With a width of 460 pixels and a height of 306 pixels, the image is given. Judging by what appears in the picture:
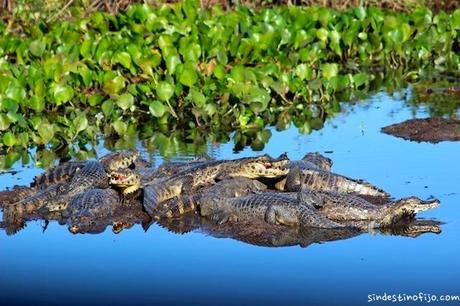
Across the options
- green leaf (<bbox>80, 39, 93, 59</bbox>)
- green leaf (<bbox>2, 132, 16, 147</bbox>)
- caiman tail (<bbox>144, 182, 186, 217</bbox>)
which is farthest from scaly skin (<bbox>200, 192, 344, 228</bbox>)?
green leaf (<bbox>80, 39, 93, 59</bbox>)

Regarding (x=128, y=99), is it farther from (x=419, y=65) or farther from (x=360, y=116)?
(x=419, y=65)

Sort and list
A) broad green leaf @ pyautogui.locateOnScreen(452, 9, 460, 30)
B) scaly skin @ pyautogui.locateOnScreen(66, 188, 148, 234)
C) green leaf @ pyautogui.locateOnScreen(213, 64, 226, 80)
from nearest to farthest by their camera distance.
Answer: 1. scaly skin @ pyautogui.locateOnScreen(66, 188, 148, 234)
2. green leaf @ pyautogui.locateOnScreen(213, 64, 226, 80)
3. broad green leaf @ pyautogui.locateOnScreen(452, 9, 460, 30)

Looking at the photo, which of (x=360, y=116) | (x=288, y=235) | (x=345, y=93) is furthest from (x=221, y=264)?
(x=345, y=93)

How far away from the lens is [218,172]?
36.8 feet

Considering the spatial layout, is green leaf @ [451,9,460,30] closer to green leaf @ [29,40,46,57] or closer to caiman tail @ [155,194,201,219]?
green leaf @ [29,40,46,57]

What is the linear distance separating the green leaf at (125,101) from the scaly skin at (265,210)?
4292 mm

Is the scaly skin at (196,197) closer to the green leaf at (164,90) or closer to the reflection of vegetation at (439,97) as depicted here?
the green leaf at (164,90)

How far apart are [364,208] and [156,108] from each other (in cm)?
499

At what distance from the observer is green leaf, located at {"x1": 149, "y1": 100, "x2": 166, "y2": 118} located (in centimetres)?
1455

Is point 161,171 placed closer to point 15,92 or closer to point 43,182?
A: point 43,182

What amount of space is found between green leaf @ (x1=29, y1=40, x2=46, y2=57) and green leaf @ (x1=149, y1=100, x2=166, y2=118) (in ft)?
9.29

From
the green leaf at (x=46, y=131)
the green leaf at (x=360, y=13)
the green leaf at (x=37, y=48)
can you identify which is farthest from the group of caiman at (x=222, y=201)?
the green leaf at (x=360, y=13)

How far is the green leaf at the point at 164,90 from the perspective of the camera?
47.8 feet

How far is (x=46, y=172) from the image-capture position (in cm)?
1179
